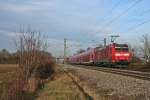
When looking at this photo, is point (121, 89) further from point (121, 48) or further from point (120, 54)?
point (121, 48)

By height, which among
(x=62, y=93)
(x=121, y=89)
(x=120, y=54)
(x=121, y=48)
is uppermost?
(x=121, y=48)

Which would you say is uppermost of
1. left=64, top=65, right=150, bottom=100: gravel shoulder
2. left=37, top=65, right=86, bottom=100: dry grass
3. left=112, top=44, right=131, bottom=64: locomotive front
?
left=112, top=44, right=131, bottom=64: locomotive front

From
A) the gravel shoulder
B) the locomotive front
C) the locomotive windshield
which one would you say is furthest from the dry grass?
the locomotive windshield

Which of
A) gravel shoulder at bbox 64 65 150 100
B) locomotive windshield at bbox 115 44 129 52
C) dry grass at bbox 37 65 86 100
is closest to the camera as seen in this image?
gravel shoulder at bbox 64 65 150 100

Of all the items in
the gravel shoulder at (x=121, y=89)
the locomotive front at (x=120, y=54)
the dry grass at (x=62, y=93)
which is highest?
the locomotive front at (x=120, y=54)

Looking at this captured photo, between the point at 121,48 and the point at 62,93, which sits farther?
the point at 121,48

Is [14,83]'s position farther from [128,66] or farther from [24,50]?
[128,66]

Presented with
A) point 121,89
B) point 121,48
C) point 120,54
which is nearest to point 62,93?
point 121,89

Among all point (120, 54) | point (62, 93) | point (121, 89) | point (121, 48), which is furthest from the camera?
point (121, 48)

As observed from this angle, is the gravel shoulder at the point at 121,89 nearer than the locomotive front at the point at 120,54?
Yes

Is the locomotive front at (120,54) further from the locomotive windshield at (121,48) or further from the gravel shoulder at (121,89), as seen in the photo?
the gravel shoulder at (121,89)

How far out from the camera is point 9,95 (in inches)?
566

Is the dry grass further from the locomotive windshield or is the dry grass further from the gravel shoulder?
the locomotive windshield

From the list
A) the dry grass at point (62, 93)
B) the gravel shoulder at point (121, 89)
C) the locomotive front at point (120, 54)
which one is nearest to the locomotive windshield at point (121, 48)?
the locomotive front at point (120, 54)
